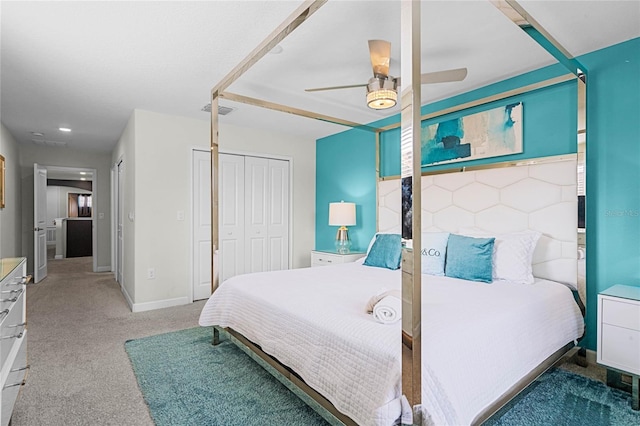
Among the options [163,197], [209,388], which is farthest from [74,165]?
[209,388]

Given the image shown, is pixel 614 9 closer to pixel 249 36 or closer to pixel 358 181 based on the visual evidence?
pixel 249 36

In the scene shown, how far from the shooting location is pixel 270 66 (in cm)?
287

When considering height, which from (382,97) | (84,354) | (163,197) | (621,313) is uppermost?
(382,97)

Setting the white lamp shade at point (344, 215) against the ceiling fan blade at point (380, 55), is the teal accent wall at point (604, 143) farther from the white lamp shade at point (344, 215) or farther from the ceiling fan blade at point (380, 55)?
the white lamp shade at point (344, 215)

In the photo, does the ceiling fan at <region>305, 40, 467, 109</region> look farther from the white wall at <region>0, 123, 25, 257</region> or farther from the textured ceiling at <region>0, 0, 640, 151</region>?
the white wall at <region>0, 123, 25, 257</region>

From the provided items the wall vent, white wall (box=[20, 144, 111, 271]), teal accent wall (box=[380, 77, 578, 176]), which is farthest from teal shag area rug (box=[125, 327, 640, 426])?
white wall (box=[20, 144, 111, 271])

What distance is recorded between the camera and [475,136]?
3.31 metres

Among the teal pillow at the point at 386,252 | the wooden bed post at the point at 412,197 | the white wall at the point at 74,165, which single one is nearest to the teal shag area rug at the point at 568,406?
the wooden bed post at the point at 412,197

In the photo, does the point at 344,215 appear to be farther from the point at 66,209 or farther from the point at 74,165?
the point at 66,209

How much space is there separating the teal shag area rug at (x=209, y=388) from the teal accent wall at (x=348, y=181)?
236 centimetres

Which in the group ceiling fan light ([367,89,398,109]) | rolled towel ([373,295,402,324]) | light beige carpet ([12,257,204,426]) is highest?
ceiling fan light ([367,89,398,109])

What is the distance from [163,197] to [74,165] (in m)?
3.68

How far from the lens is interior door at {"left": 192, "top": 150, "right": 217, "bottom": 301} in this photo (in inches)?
179

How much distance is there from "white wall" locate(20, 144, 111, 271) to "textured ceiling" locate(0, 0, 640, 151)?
9.55 feet
